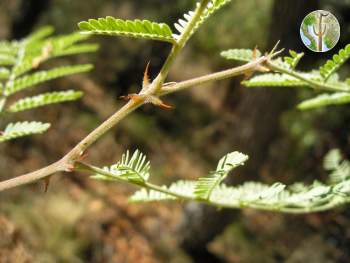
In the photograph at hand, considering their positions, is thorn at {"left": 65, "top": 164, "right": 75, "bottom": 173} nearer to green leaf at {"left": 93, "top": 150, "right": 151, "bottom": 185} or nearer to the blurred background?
green leaf at {"left": 93, "top": 150, "right": 151, "bottom": 185}

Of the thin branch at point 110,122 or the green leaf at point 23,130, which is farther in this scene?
the green leaf at point 23,130

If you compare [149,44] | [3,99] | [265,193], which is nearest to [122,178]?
[265,193]

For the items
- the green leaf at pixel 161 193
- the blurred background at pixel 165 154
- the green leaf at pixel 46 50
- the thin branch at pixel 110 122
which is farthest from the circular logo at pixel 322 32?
the blurred background at pixel 165 154

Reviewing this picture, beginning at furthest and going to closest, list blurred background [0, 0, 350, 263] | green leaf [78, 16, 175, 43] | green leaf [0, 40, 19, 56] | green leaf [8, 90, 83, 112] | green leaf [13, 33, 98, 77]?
blurred background [0, 0, 350, 263], green leaf [0, 40, 19, 56], green leaf [13, 33, 98, 77], green leaf [8, 90, 83, 112], green leaf [78, 16, 175, 43]

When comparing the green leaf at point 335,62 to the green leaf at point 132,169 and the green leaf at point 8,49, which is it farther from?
the green leaf at point 8,49

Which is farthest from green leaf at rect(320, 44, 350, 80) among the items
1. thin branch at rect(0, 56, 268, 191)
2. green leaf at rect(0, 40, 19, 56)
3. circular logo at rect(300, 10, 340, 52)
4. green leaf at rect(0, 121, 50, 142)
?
green leaf at rect(0, 40, 19, 56)

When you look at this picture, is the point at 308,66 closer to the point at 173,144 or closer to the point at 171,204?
the point at 171,204

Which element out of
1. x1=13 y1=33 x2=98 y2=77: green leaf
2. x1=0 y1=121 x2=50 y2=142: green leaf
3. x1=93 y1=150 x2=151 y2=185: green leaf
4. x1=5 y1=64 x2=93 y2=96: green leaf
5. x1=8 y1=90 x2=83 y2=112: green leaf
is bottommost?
x1=93 y1=150 x2=151 y2=185: green leaf
